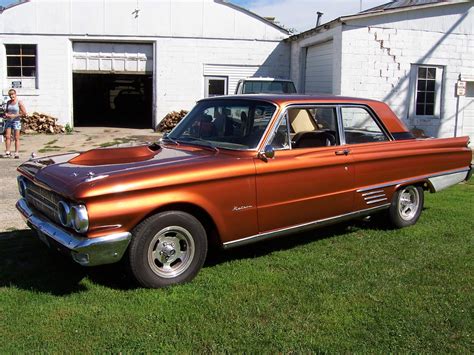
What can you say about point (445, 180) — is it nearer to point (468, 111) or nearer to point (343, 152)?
point (343, 152)

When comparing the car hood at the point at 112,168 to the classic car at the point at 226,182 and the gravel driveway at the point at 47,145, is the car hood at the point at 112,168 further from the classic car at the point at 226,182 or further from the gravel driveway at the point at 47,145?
the gravel driveway at the point at 47,145

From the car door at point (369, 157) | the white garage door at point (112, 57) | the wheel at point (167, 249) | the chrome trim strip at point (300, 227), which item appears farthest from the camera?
the white garage door at point (112, 57)

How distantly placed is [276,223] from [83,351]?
6.87ft

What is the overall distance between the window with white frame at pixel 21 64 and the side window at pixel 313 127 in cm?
1556

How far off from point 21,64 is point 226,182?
54.0ft

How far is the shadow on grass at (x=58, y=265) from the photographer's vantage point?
419 cm

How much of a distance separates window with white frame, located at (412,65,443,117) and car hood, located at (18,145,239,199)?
1226cm

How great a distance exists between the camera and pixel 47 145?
48.6 feet

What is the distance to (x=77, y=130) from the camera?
1873 centimetres

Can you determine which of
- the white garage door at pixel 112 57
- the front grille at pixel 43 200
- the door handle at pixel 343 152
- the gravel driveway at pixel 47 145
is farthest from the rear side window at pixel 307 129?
the white garage door at pixel 112 57

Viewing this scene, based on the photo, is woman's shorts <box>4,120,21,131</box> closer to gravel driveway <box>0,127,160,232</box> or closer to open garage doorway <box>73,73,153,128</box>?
gravel driveway <box>0,127,160,232</box>

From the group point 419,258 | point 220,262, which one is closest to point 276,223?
point 220,262

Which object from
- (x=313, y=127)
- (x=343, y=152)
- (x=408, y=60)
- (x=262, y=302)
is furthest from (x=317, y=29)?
(x=262, y=302)

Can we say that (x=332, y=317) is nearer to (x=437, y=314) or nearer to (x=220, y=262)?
(x=437, y=314)
